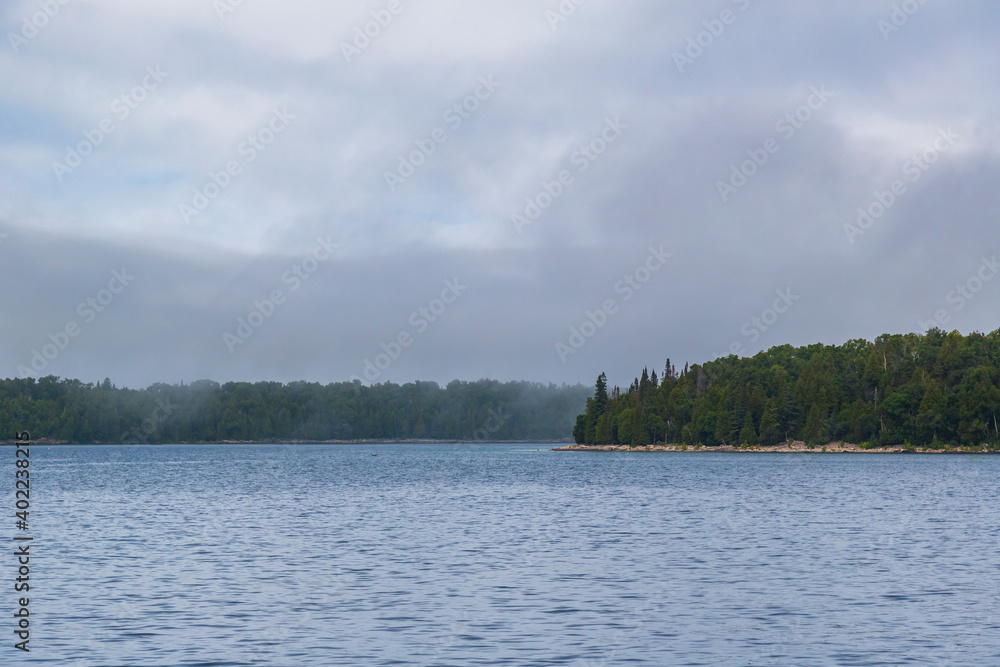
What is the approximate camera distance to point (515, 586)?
118ft

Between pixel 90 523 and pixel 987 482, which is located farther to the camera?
pixel 987 482

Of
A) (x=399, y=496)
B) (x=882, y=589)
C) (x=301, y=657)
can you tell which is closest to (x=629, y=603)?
(x=882, y=589)

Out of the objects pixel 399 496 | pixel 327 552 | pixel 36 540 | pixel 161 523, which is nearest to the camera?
pixel 327 552

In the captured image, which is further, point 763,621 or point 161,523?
point 161,523

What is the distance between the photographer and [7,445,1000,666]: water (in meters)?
26.4

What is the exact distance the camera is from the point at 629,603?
32.8m

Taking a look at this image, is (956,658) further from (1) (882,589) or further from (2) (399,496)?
(2) (399,496)

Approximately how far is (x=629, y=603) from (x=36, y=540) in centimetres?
3451

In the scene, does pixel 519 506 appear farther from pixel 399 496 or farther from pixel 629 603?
pixel 629 603

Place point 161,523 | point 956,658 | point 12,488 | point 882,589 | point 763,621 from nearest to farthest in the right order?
point 956,658 < point 763,621 < point 882,589 < point 161,523 < point 12,488

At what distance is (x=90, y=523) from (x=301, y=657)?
42.8 meters

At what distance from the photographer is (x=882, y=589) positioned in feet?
115

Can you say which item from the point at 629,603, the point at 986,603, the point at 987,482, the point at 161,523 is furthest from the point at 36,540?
the point at 987,482

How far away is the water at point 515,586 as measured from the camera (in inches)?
1038
